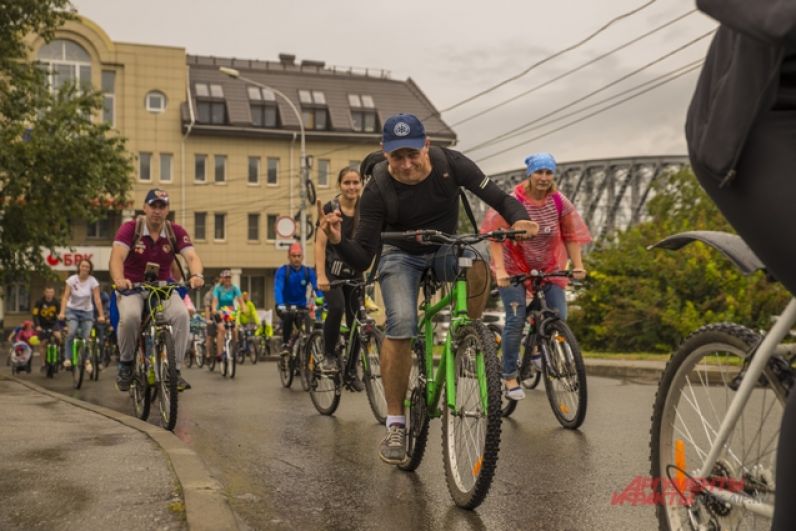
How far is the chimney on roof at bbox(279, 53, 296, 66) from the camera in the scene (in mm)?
67812

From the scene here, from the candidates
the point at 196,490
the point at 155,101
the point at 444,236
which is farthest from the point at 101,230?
the point at 196,490

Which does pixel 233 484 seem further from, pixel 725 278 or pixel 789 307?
pixel 725 278

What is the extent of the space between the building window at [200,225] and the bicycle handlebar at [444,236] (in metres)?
55.5

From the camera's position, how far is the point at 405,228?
5.77 metres

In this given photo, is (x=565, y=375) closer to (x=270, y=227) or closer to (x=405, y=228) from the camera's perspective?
(x=405, y=228)

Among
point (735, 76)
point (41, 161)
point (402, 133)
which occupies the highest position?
point (41, 161)

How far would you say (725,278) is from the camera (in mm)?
18344

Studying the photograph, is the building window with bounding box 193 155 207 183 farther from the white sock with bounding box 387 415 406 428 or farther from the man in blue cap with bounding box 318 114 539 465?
the white sock with bounding box 387 415 406 428

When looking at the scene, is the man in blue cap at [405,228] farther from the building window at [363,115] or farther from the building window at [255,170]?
the building window at [363,115]

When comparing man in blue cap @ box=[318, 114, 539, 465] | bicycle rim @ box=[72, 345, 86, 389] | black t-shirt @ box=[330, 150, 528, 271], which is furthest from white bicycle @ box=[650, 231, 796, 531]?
bicycle rim @ box=[72, 345, 86, 389]

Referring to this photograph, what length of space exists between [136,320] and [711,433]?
21.9 ft

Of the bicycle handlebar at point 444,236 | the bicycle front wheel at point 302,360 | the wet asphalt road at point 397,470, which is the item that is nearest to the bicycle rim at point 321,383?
the wet asphalt road at point 397,470

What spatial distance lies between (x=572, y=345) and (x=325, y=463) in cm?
220

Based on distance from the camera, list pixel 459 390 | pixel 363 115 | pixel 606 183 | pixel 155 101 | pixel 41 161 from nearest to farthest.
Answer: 1. pixel 459 390
2. pixel 41 161
3. pixel 155 101
4. pixel 363 115
5. pixel 606 183
